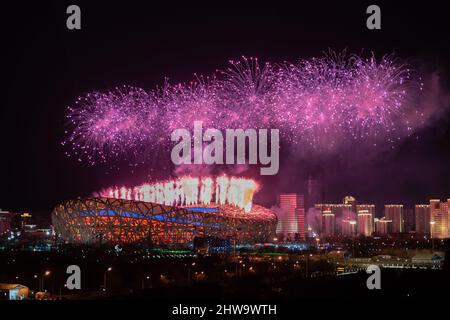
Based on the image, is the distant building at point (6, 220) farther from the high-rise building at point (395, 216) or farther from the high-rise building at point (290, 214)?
the high-rise building at point (395, 216)

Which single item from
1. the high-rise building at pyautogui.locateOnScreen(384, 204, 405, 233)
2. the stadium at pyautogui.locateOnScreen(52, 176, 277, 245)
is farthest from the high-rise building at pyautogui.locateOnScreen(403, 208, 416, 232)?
the stadium at pyautogui.locateOnScreen(52, 176, 277, 245)

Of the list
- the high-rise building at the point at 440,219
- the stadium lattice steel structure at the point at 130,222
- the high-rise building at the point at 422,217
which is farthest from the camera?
the high-rise building at the point at 422,217

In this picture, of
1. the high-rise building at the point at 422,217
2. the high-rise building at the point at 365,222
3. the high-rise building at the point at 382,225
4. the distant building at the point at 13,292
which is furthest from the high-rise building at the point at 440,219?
the distant building at the point at 13,292

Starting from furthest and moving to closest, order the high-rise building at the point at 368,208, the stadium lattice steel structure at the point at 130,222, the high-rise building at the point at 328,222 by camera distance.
Answer: the high-rise building at the point at 368,208 < the high-rise building at the point at 328,222 < the stadium lattice steel structure at the point at 130,222

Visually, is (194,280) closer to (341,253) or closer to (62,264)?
(62,264)

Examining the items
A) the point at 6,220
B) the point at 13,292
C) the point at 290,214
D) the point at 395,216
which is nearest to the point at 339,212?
the point at 395,216

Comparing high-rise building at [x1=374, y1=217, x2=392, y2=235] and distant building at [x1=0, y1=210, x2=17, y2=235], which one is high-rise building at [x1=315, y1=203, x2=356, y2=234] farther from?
distant building at [x1=0, y1=210, x2=17, y2=235]
